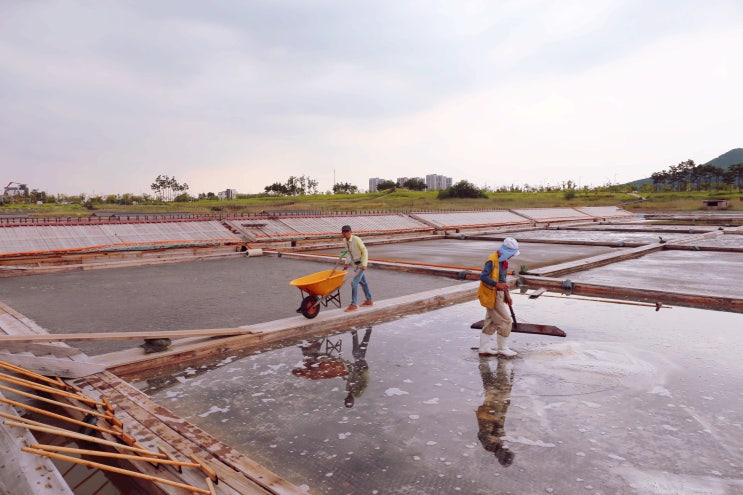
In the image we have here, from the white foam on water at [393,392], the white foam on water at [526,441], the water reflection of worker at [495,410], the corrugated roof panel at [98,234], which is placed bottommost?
the white foam on water at [526,441]

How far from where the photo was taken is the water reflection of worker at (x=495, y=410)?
173 inches

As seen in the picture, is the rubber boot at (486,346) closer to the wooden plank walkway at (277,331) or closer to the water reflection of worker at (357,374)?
the water reflection of worker at (357,374)

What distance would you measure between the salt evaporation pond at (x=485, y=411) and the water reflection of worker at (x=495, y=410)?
21 millimetres

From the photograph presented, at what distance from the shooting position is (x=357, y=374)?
6.33m

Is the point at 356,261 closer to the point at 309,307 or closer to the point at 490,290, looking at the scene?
the point at 309,307

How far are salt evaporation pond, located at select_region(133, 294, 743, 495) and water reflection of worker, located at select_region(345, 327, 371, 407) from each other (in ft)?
0.12

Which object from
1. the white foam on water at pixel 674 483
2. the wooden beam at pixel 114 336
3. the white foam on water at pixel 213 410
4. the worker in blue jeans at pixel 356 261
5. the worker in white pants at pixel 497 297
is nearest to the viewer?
the white foam on water at pixel 674 483

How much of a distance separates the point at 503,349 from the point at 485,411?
6.50 feet

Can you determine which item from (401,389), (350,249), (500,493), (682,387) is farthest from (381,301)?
(500,493)

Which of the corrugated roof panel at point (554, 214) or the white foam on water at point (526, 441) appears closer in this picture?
the white foam on water at point (526, 441)

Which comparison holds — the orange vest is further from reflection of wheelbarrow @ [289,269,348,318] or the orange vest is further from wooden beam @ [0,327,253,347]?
wooden beam @ [0,327,253,347]

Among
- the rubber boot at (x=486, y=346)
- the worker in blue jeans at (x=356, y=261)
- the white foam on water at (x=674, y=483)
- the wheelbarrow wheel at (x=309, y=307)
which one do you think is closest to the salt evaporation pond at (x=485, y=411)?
the white foam on water at (x=674, y=483)

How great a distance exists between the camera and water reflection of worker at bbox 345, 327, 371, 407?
5.68m

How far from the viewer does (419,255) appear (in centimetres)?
1977
